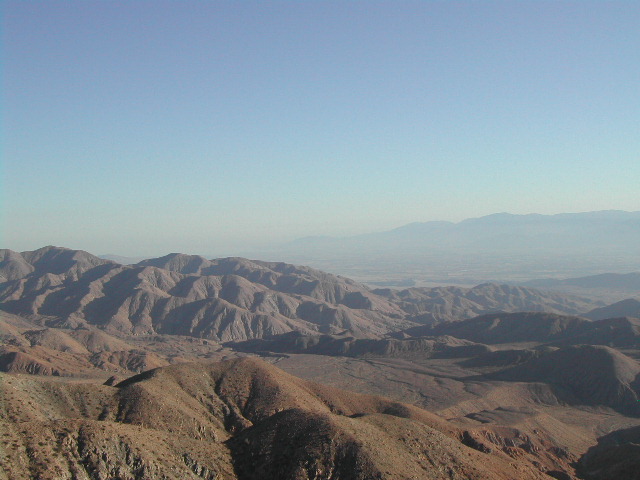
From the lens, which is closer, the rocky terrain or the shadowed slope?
the shadowed slope

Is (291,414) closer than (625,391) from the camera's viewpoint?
Yes

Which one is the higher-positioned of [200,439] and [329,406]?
[200,439]

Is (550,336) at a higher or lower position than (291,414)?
lower

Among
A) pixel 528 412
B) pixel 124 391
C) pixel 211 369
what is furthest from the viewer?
pixel 528 412

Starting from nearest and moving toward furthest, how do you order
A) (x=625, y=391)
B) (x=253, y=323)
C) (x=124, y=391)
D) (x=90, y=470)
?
(x=90, y=470)
(x=124, y=391)
(x=625, y=391)
(x=253, y=323)

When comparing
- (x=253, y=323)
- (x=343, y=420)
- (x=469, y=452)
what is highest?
(x=343, y=420)

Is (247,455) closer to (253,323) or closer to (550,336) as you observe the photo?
(550,336)

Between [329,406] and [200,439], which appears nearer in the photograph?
[200,439]

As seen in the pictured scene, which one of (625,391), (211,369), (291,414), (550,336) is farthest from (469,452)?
(550,336)

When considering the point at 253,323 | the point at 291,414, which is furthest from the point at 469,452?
the point at 253,323

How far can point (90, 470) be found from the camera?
3709cm

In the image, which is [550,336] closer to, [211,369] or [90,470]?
[211,369]

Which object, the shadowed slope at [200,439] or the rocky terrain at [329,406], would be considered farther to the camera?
the rocky terrain at [329,406]

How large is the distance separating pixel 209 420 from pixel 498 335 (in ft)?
449
